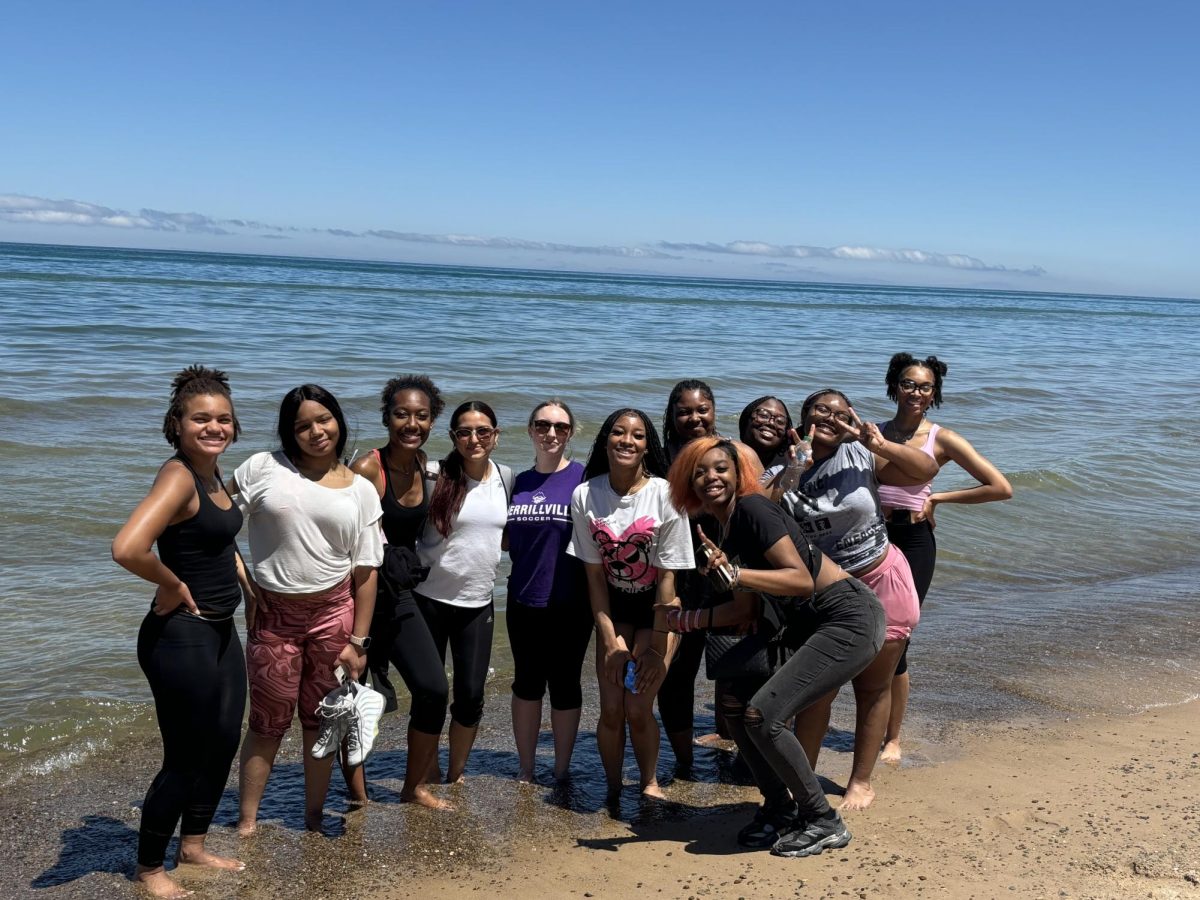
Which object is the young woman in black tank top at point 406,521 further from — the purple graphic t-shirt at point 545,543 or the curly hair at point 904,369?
the curly hair at point 904,369

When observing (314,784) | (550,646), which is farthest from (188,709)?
(550,646)

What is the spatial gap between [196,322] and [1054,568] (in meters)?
24.4

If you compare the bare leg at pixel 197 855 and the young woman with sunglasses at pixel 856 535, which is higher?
the young woman with sunglasses at pixel 856 535

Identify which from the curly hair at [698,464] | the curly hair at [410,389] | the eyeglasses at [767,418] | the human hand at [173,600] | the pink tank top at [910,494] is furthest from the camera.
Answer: the pink tank top at [910,494]

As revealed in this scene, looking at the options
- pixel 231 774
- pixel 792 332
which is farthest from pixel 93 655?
pixel 792 332

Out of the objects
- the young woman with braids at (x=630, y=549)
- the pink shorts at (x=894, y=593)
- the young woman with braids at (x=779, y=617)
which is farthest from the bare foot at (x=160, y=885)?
the pink shorts at (x=894, y=593)

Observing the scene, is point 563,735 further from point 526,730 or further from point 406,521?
point 406,521

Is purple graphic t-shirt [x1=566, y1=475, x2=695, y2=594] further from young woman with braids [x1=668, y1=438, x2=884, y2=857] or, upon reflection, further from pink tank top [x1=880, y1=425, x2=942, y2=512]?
pink tank top [x1=880, y1=425, x2=942, y2=512]

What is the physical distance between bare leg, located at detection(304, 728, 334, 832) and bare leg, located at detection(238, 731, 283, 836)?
135 mm

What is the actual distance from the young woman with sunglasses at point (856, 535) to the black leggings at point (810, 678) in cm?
32

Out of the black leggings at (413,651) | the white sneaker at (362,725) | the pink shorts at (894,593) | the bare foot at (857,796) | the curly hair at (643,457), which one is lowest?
the bare foot at (857,796)

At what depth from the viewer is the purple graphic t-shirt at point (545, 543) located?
4754 mm

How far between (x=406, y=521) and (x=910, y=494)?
8.29 feet

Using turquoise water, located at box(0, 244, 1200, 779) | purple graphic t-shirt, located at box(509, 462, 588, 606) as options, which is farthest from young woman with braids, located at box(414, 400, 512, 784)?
turquoise water, located at box(0, 244, 1200, 779)
